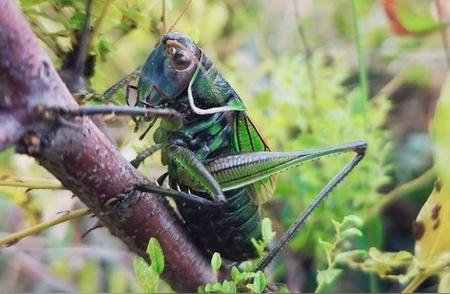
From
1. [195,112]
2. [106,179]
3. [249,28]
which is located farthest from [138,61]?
[106,179]

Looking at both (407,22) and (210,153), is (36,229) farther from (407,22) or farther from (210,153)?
(407,22)

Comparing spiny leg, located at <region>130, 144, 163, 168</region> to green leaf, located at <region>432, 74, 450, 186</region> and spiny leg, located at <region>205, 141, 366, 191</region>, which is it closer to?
spiny leg, located at <region>205, 141, 366, 191</region>

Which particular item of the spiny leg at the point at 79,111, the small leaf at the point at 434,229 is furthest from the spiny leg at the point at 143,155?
the small leaf at the point at 434,229


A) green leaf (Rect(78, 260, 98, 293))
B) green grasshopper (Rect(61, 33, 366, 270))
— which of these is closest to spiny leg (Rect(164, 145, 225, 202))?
green grasshopper (Rect(61, 33, 366, 270))

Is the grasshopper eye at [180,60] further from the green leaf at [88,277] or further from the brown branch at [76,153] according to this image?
the green leaf at [88,277]

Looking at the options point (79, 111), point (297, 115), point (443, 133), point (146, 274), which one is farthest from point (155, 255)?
point (297, 115)

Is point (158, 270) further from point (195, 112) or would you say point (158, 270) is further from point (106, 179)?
point (195, 112)

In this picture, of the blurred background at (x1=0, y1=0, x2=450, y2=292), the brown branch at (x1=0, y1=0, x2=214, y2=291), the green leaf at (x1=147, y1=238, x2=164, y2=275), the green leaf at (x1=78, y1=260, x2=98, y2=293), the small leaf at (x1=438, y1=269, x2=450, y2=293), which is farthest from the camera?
the green leaf at (x1=78, y1=260, x2=98, y2=293)
